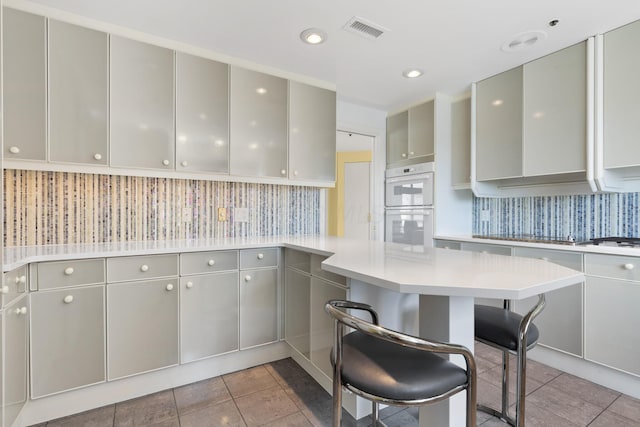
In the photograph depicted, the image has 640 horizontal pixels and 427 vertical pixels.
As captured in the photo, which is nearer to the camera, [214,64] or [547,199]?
[214,64]

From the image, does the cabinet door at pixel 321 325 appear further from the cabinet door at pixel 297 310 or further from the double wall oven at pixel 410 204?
the double wall oven at pixel 410 204

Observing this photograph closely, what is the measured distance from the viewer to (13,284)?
4.88 ft

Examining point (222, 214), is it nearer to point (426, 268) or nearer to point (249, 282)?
point (249, 282)

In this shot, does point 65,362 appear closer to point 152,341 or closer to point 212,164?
point 152,341

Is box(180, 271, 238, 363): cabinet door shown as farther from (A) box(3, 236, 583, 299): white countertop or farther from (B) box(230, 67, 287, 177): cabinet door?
(B) box(230, 67, 287, 177): cabinet door

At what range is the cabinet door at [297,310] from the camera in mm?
2162

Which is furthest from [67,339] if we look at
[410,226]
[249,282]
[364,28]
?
[410,226]

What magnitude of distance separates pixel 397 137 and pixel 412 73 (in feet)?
3.21

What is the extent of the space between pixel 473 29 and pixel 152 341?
296cm

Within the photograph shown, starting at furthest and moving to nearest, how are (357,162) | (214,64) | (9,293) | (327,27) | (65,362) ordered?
1. (357,162)
2. (214,64)
3. (327,27)
4. (65,362)
5. (9,293)

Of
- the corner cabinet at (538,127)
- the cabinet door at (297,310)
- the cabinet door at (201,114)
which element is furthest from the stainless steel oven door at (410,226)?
the cabinet door at (201,114)

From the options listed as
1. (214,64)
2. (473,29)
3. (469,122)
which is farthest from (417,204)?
(214,64)

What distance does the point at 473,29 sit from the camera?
2.16 metres

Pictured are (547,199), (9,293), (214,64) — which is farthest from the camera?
(547,199)
